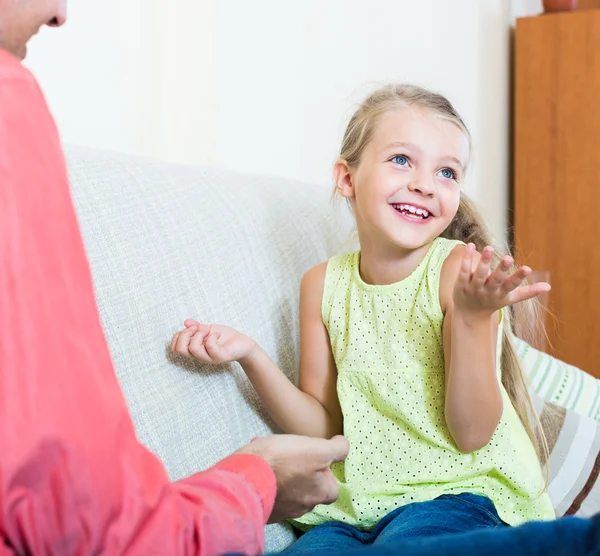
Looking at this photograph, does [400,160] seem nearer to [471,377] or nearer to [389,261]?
[389,261]

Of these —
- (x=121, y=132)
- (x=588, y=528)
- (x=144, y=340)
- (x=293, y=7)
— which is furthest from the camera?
(x=293, y=7)

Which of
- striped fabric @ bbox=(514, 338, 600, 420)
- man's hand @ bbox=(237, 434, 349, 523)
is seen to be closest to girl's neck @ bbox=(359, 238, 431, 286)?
man's hand @ bbox=(237, 434, 349, 523)

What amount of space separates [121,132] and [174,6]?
327mm

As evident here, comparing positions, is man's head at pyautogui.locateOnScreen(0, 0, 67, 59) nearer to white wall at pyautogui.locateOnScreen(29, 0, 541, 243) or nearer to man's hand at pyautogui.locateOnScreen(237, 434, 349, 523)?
man's hand at pyautogui.locateOnScreen(237, 434, 349, 523)

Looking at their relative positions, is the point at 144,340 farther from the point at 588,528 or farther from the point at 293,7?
the point at 293,7

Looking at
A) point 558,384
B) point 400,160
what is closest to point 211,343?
point 400,160

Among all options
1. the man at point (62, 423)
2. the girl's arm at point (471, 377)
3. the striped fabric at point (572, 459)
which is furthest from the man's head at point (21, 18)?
the striped fabric at point (572, 459)

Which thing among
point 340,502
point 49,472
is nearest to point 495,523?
point 340,502

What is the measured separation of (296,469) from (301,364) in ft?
1.80

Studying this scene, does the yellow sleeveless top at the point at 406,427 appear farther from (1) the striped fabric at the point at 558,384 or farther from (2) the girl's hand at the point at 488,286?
(1) the striped fabric at the point at 558,384

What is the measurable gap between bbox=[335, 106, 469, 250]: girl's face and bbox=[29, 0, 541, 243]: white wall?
44 cm

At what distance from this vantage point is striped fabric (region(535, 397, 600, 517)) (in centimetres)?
153

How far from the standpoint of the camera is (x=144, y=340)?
105 centimetres

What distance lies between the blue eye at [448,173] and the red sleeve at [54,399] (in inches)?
30.4
